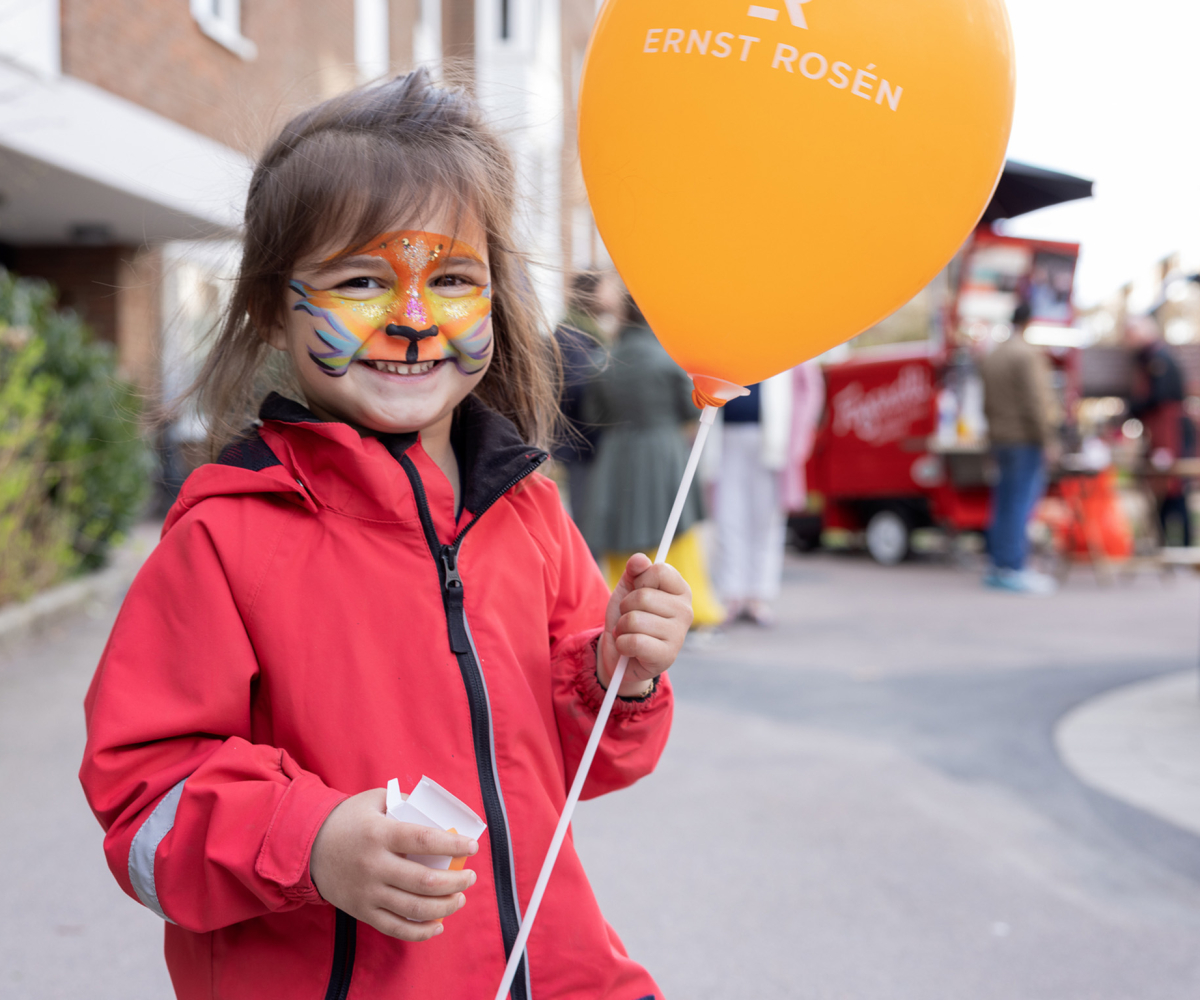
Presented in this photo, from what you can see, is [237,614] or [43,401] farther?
[43,401]

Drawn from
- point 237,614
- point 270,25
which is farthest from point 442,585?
point 270,25

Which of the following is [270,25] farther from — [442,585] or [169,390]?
[442,585]

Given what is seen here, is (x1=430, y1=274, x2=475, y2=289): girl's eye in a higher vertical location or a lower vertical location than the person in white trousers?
higher

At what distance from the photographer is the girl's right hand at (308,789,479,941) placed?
1058 mm

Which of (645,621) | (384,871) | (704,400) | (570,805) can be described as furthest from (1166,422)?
(384,871)

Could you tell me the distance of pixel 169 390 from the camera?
82.2 inches

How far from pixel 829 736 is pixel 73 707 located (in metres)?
2.87

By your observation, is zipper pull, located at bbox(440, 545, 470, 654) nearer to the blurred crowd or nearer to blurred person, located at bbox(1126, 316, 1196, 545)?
the blurred crowd

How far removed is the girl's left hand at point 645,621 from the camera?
4.26 feet

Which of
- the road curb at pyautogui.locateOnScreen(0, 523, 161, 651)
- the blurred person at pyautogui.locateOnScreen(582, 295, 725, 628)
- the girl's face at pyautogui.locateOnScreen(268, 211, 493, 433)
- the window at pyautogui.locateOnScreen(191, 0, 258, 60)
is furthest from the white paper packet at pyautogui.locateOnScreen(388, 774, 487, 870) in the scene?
the window at pyautogui.locateOnScreen(191, 0, 258, 60)

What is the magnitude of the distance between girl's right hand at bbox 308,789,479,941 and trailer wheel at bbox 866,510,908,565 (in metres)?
8.78

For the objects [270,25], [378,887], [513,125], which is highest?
[270,25]

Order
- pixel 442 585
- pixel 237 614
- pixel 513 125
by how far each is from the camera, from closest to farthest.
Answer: pixel 237 614 < pixel 442 585 < pixel 513 125

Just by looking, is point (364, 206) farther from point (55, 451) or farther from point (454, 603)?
point (55, 451)
